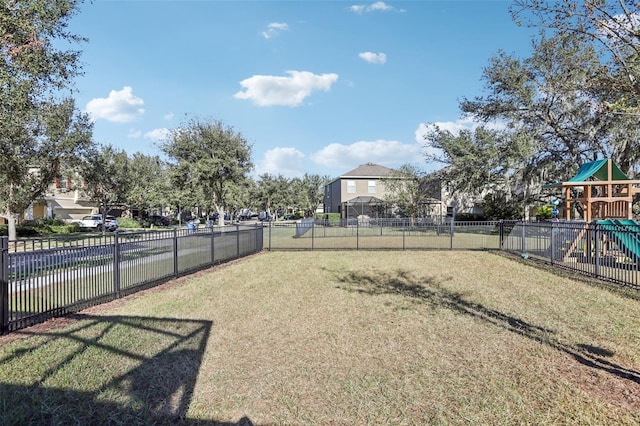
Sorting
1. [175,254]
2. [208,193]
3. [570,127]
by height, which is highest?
[570,127]

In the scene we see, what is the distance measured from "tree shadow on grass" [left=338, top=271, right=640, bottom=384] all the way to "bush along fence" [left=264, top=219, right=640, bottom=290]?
449 cm

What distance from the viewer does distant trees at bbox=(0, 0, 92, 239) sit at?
29.0ft

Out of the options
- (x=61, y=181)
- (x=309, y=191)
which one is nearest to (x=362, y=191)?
(x=309, y=191)

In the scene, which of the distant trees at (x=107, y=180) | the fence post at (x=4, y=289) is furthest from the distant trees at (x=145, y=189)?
the fence post at (x=4, y=289)

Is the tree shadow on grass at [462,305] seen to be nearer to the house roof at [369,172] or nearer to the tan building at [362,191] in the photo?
the tan building at [362,191]

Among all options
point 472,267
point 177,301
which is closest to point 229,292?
point 177,301

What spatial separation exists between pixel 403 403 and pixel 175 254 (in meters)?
7.77

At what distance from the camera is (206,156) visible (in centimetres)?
2562

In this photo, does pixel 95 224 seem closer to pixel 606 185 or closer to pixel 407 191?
pixel 407 191

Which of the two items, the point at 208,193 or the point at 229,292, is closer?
the point at 229,292

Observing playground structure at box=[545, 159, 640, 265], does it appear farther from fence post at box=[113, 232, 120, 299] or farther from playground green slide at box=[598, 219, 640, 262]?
fence post at box=[113, 232, 120, 299]

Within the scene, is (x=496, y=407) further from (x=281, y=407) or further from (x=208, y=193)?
(x=208, y=193)

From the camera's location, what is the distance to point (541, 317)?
616 centimetres

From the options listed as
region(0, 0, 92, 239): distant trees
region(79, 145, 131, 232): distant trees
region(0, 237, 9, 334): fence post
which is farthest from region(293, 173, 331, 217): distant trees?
region(0, 237, 9, 334): fence post
